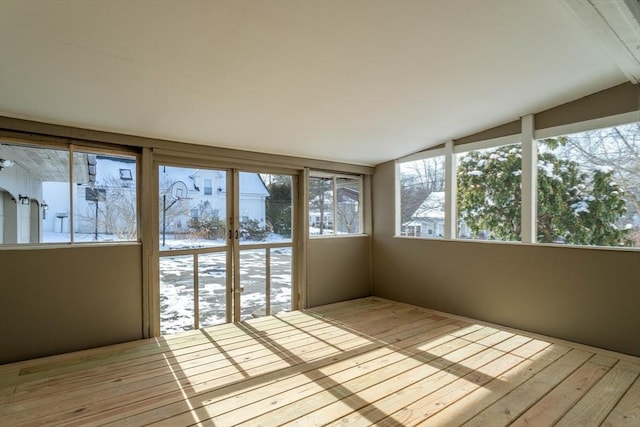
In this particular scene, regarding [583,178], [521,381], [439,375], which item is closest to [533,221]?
[583,178]

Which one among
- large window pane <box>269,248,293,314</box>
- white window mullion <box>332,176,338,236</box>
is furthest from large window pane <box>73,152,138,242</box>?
white window mullion <box>332,176,338,236</box>

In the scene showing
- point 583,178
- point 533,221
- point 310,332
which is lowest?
point 310,332

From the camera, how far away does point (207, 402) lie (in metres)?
2.38

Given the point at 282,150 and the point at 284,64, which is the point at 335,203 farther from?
the point at 284,64

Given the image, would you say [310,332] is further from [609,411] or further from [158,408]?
[609,411]

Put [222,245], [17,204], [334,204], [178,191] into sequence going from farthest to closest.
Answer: [334,204] → [222,245] → [178,191] → [17,204]

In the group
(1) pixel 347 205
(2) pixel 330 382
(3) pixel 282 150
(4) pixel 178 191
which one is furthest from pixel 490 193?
(4) pixel 178 191

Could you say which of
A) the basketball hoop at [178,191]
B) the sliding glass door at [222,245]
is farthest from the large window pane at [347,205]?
the basketball hoop at [178,191]

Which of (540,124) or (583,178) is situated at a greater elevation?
(540,124)

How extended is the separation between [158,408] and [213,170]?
265cm

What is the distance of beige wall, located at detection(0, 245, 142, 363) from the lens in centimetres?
297

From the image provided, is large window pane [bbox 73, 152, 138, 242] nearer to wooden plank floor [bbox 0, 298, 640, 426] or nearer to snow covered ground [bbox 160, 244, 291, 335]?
snow covered ground [bbox 160, 244, 291, 335]

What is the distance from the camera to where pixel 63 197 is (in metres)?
3.26

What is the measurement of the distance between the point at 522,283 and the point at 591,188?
3.99 ft
